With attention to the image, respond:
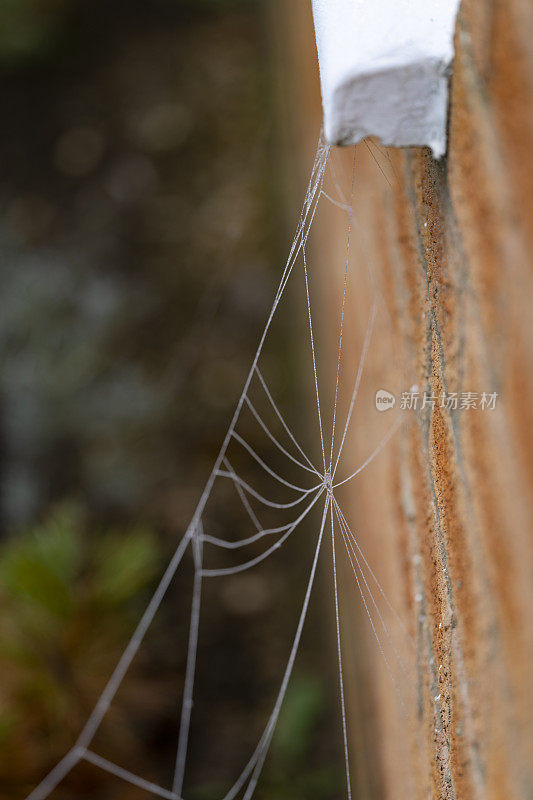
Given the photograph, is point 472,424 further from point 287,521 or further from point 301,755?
point 287,521

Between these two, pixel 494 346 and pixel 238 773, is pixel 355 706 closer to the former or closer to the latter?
pixel 238 773

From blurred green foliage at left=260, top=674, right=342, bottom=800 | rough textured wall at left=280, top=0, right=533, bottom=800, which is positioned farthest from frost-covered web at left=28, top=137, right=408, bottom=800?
rough textured wall at left=280, top=0, right=533, bottom=800

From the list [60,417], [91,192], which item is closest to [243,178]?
[91,192]

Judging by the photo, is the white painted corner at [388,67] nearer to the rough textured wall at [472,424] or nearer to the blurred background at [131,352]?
the rough textured wall at [472,424]

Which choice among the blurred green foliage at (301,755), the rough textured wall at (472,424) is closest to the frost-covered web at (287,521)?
the blurred green foliage at (301,755)

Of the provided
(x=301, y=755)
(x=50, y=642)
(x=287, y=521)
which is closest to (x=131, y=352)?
(x=287, y=521)

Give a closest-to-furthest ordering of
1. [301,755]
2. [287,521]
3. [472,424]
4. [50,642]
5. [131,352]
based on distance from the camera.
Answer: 1. [472,424]
2. [50,642]
3. [301,755]
4. [287,521]
5. [131,352]

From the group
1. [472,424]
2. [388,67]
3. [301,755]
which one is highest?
[388,67]

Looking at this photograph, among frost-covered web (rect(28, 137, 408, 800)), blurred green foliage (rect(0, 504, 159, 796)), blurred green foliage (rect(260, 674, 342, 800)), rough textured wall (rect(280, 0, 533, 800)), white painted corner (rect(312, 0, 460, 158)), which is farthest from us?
blurred green foliage (rect(260, 674, 342, 800))

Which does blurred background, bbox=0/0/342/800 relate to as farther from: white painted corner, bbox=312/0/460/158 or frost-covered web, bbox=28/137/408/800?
white painted corner, bbox=312/0/460/158
